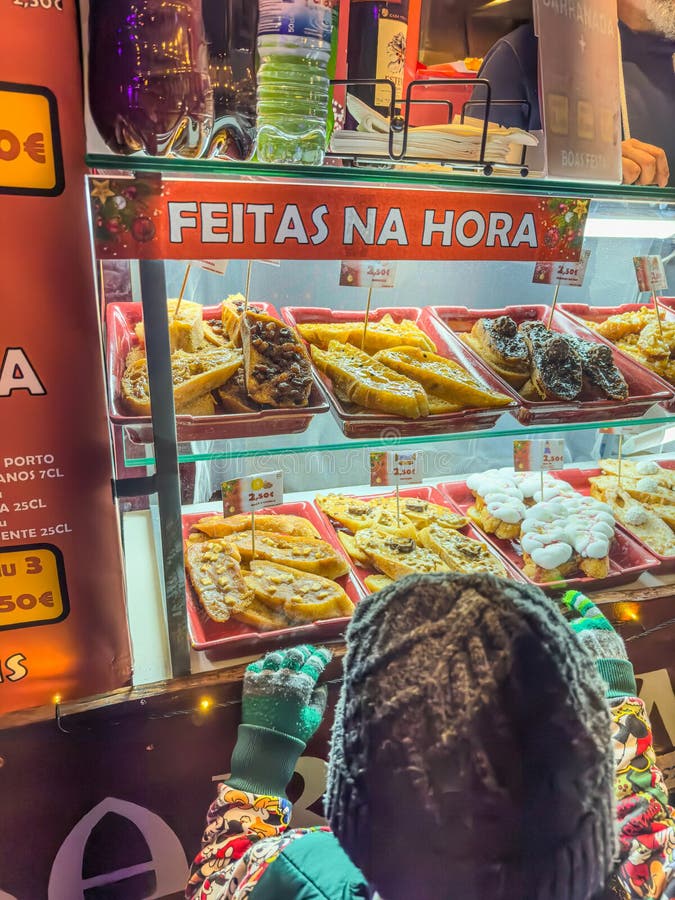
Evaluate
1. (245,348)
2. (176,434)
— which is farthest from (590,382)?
(176,434)

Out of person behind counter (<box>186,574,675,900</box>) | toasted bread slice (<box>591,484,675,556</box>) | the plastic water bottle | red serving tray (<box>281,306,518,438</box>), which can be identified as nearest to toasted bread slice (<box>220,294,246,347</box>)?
red serving tray (<box>281,306,518,438</box>)

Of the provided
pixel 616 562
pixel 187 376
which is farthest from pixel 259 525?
pixel 616 562

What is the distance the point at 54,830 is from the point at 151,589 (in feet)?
1.89

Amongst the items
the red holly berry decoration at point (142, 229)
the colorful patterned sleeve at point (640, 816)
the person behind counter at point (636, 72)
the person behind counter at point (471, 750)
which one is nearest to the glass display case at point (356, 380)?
the red holly berry decoration at point (142, 229)

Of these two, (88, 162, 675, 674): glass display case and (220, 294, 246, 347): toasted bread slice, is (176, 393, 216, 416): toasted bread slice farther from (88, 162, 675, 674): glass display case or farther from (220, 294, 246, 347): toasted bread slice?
(220, 294, 246, 347): toasted bread slice

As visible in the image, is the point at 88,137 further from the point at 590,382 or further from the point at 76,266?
the point at 590,382

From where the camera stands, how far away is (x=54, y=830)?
4.94ft

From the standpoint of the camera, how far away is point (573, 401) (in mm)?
1734

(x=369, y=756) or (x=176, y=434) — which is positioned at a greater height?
(x=176, y=434)

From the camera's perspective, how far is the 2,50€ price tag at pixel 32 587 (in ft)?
4.25

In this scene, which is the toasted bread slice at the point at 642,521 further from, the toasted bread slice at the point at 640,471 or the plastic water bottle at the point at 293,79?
the plastic water bottle at the point at 293,79

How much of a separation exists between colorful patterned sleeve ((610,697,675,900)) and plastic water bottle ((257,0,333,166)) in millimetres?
1348

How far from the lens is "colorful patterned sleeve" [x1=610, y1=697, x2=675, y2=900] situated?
1.15 meters

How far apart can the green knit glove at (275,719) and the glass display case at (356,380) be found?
0.11m
